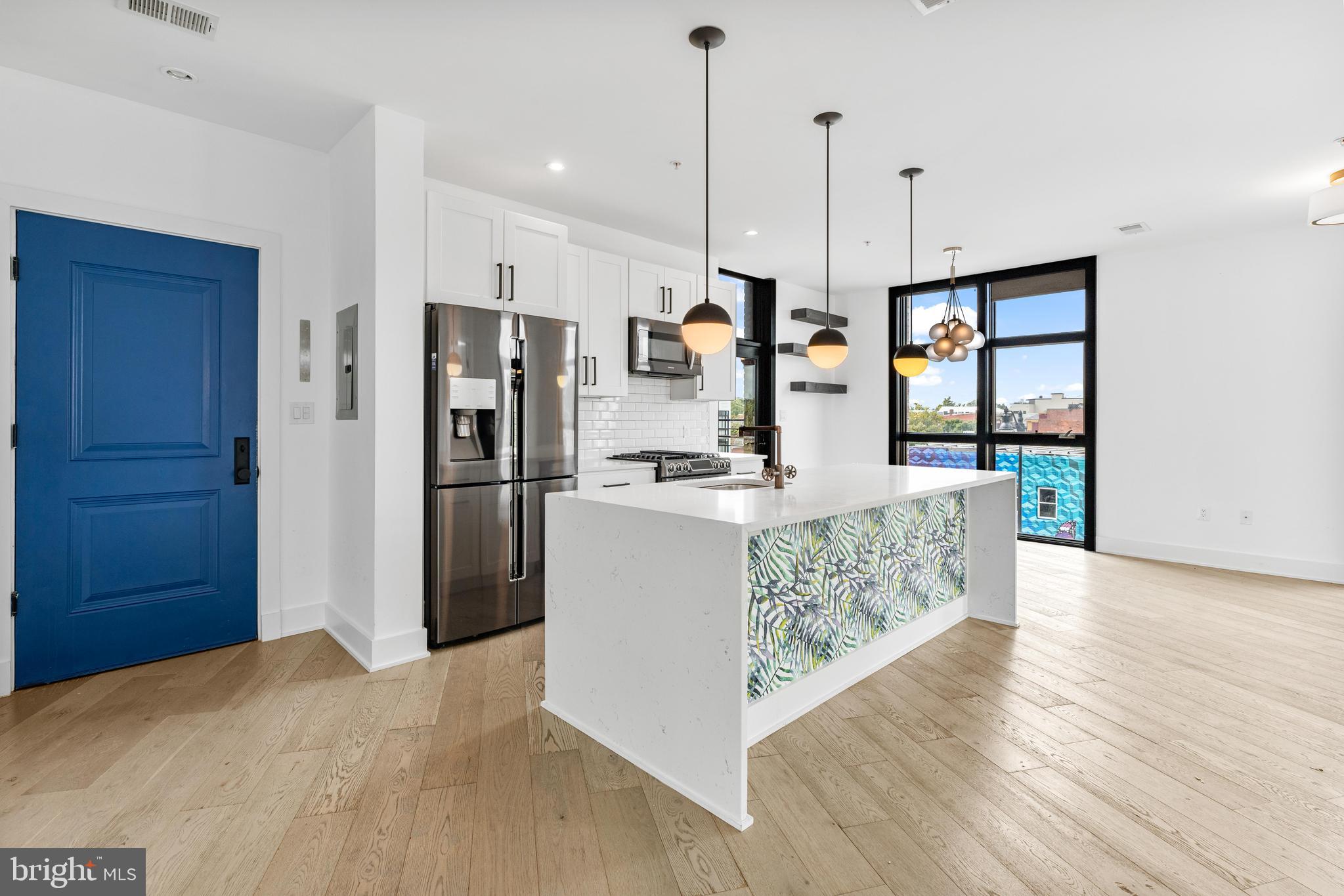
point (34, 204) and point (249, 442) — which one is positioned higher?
point (34, 204)

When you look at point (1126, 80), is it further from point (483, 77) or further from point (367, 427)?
point (367, 427)

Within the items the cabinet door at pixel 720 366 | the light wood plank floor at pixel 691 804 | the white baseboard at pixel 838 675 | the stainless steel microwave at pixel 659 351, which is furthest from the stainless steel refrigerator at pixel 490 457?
the cabinet door at pixel 720 366

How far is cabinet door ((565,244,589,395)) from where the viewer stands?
4.25 meters

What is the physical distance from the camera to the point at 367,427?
3.12 metres

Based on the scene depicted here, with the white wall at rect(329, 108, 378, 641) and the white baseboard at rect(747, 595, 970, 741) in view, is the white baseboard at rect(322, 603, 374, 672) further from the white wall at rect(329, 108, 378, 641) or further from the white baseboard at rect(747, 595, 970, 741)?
the white baseboard at rect(747, 595, 970, 741)

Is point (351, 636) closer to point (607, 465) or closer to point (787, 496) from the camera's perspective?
point (607, 465)

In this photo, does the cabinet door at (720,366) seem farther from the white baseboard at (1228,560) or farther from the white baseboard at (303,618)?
the white baseboard at (1228,560)

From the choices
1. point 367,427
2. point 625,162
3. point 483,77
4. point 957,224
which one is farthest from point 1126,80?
point 367,427

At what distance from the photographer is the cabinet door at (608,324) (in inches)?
174

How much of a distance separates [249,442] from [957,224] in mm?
5034

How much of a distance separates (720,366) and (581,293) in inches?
64.3

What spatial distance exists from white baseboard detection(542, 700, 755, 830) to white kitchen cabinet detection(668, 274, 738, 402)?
3156mm

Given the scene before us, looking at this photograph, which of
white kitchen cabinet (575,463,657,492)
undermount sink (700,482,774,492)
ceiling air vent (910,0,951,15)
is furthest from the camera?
white kitchen cabinet (575,463,657,492)

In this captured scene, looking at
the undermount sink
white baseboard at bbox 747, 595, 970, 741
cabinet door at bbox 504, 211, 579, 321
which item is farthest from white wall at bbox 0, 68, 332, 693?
white baseboard at bbox 747, 595, 970, 741
